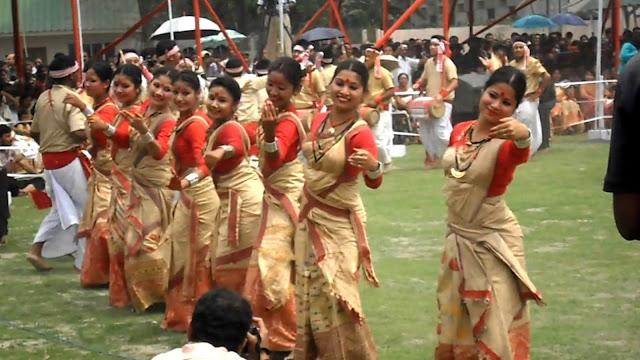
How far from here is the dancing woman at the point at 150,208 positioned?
8.05 metres

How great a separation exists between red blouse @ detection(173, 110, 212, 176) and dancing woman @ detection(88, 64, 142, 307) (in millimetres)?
939

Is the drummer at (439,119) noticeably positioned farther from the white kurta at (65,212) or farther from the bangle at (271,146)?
the bangle at (271,146)

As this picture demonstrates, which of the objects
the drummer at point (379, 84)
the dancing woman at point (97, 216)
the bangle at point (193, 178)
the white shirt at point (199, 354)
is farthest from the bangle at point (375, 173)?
the drummer at point (379, 84)

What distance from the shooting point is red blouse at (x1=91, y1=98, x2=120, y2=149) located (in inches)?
341

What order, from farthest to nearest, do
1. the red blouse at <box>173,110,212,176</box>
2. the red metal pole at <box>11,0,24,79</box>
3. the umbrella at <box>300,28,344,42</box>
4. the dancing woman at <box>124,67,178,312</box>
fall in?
the umbrella at <box>300,28,344,42</box> < the red metal pole at <box>11,0,24,79</box> < the dancing woman at <box>124,67,178,312</box> < the red blouse at <box>173,110,212,176</box>

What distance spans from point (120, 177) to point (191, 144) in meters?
1.48

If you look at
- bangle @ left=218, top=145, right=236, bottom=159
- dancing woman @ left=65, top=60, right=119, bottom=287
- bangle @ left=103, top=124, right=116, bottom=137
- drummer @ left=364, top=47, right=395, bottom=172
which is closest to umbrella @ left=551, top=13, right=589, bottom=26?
drummer @ left=364, top=47, right=395, bottom=172

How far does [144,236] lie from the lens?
8.29 metres

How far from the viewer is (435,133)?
1612 centimetres

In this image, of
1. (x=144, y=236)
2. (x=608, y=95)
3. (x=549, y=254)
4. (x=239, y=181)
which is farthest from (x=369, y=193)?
(x=608, y=95)

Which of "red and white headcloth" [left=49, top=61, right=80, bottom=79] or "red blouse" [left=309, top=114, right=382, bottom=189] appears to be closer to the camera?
"red blouse" [left=309, top=114, right=382, bottom=189]

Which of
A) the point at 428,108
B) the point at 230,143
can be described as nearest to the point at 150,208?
the point at 230,143

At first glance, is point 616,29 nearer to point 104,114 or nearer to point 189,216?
point 104,114

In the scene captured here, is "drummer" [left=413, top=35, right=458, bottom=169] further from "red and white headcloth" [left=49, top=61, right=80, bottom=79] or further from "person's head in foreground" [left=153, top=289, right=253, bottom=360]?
"person's head in foreground" [left=153, top=289, right=253, bottom=360]
